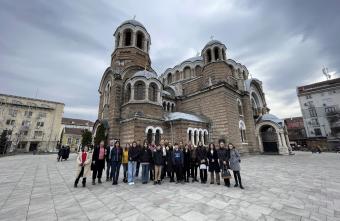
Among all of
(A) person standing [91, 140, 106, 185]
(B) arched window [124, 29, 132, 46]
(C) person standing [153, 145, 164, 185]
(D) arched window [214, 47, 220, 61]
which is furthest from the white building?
(A) person standing [91, 140, 106, 185]

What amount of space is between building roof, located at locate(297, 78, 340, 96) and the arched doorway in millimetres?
29671

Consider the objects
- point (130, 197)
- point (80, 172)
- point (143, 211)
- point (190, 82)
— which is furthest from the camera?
point (190, 82)

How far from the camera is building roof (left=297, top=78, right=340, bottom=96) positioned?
39156 mm

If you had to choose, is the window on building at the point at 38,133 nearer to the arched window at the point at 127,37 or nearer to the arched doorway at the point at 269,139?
the arched window at the point at 127,37

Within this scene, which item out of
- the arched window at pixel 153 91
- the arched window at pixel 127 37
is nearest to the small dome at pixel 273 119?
the arched window at pixel 153 91

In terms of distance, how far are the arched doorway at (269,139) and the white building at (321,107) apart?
26.3m

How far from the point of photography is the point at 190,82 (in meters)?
24.6

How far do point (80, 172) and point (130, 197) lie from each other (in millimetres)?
2787

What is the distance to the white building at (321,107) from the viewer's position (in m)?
37.8

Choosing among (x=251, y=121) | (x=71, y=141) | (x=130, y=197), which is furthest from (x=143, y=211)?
(x=71, y=141)

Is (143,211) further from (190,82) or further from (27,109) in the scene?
(27,109)

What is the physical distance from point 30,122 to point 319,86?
246 ft

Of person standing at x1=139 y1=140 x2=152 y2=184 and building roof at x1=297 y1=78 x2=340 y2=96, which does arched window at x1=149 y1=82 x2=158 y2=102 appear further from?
building roof at x1=297 y1=78 x2=340 y2=96

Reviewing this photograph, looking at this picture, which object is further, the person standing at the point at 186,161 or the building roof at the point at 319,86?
the building roof at the point at 319,86
